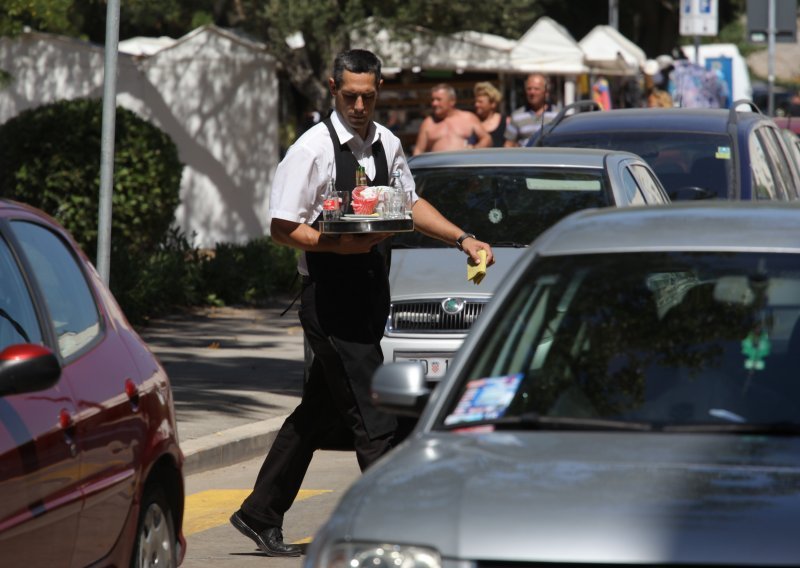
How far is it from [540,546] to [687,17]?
21673 millimetres

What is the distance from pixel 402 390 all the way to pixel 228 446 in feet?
17.6

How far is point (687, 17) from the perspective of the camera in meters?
24.7

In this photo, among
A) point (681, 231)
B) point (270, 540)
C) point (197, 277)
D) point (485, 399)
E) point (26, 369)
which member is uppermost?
point (681, 231)

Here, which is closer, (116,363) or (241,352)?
(116,363)

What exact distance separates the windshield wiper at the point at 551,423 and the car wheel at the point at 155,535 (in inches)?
56.9

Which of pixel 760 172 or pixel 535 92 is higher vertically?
pixel 535 92

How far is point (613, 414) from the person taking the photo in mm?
4656

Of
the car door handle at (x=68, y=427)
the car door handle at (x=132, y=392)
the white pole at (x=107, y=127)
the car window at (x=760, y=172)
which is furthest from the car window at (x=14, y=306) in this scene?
the car window at (x=760, y=172)

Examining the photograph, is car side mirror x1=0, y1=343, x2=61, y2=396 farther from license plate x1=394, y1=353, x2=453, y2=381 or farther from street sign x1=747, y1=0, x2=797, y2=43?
street sign x1=747, y1=0, x2=797, y2=43

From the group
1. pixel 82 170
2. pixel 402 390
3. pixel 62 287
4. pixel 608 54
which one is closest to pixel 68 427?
pixel 62 287

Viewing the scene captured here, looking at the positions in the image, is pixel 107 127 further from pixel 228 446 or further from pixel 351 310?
pixel 351 310

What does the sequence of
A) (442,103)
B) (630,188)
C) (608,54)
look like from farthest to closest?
(608,54), (442,103), (630,188)

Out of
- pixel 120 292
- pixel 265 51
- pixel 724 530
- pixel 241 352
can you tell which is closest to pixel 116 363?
pixel 724 530

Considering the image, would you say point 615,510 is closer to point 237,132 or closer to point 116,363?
point 116,363
